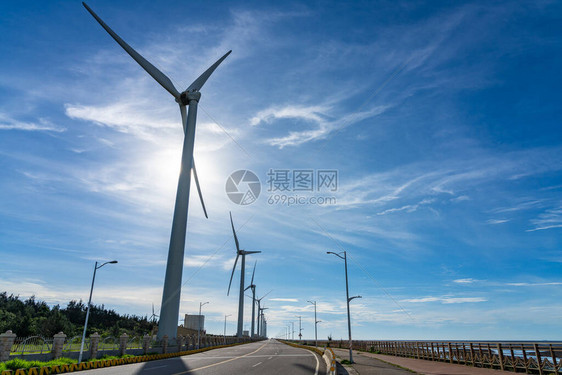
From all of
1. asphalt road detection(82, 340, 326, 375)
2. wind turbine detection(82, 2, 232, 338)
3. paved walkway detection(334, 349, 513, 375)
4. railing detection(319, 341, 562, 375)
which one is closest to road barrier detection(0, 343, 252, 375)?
asphalt road detection(82, 340, 326, 375)

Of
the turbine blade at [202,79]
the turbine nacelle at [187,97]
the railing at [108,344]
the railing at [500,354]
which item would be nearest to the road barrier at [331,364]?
the railing at [500,354]

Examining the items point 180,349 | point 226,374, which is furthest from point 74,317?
point 226,374

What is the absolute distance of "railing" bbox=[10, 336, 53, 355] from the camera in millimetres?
24406

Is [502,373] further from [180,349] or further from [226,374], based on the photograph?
[180,349]

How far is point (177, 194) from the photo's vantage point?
4566 cm

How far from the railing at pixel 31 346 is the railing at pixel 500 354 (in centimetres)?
3269

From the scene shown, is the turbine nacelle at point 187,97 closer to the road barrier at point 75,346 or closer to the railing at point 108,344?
the road barrier at point 75,346

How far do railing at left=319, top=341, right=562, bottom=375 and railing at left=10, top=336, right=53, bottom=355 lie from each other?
107ft

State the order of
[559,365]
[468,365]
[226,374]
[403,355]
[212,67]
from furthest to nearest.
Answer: [212,67], [403,355], [468,365], [559,365], [226,374]

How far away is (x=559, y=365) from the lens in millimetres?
21047

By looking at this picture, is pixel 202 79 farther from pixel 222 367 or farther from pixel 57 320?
pixel 57 320

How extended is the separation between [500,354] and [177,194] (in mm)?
36823

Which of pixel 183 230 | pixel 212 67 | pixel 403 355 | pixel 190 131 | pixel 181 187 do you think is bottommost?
pixel 403 355

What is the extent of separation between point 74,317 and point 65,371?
12769 centimetres
